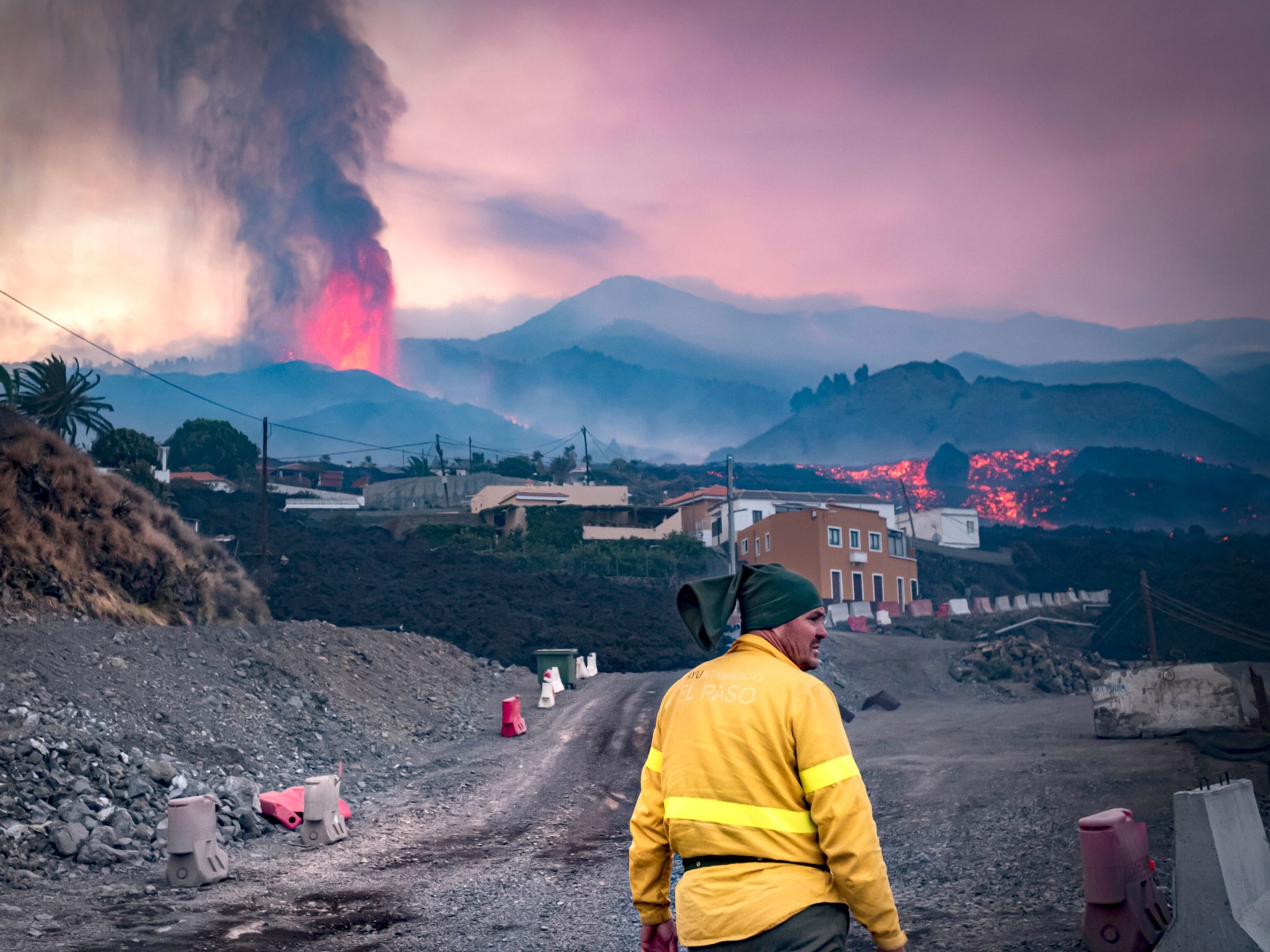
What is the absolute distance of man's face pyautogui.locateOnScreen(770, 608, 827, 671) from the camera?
3215mm

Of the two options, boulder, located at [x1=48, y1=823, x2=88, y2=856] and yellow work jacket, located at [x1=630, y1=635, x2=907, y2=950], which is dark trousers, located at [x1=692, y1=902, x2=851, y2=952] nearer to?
yellow work jacket, located at [x1=630, y1=635, x2=907, y2=950]

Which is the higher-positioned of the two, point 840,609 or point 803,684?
point 803,684

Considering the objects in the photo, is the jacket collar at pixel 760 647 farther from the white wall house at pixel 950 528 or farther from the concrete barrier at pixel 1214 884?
the white wall house at pixel 950 528

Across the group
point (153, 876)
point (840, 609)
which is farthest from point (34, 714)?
point (840, 609)

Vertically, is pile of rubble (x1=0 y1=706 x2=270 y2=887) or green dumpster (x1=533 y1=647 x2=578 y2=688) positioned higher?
pile of rubble (x1=0 y1=706 x2=270 y2=887)

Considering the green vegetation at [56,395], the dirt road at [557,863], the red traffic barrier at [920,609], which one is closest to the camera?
the dirt road at [557,863]

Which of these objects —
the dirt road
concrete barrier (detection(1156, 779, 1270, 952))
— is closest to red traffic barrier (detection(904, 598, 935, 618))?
the dirt road

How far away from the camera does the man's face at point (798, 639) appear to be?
3215 millimetres

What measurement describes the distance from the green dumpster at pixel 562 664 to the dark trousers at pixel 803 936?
26470mm

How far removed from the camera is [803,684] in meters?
2.93

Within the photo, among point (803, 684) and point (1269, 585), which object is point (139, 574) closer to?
point (803, 684)

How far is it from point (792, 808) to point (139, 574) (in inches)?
981

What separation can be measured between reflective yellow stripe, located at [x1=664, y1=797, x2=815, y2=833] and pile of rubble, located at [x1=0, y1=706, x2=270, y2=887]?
28.9 ft

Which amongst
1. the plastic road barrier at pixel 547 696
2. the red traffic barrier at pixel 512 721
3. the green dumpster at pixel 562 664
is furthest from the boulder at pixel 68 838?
the green dumpster at pixel 562 664
